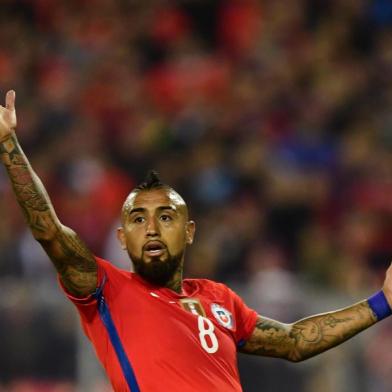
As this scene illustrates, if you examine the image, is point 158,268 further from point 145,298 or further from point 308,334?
point 308,334

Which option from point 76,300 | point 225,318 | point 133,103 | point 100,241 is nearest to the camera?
point 76,300

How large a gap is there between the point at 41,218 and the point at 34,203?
0.06m

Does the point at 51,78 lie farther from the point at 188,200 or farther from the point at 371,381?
the point at 371,381

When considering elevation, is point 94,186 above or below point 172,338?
above

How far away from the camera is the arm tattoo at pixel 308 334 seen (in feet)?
15.1

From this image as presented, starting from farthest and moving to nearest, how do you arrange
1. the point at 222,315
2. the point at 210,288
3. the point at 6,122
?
the point at 210,288, the point at 222,315, the point at 6,122

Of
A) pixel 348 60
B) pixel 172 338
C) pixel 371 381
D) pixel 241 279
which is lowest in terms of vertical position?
pixel 172 338

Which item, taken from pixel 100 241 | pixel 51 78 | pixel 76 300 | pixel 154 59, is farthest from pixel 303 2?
pixel 76 300

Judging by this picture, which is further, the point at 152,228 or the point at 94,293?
the point at 152,228

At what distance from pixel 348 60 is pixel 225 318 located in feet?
21.4

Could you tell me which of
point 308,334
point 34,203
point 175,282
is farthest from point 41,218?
point 308,334

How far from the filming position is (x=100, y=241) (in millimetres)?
8680

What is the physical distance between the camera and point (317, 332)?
4.63 metres

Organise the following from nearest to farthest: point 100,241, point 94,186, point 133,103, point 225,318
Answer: point 225,318
point 100,241
point 94,186
point 133,103
